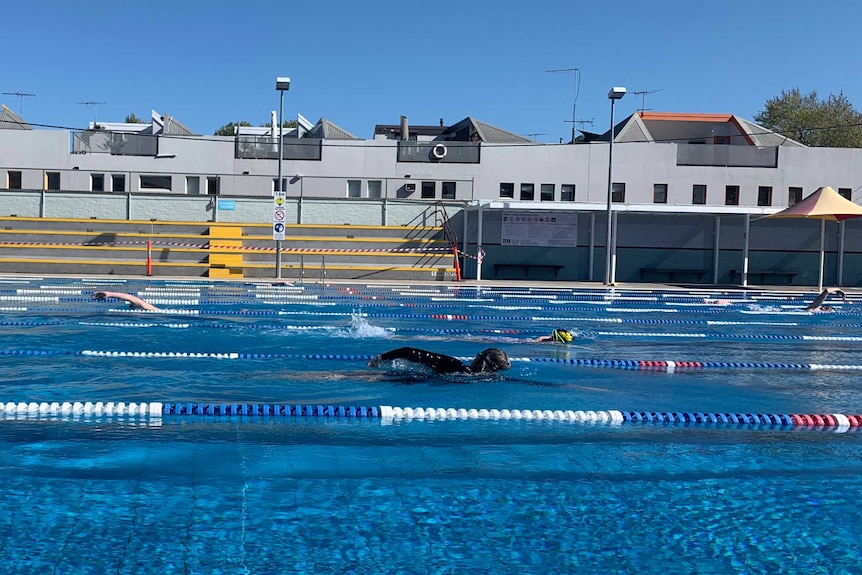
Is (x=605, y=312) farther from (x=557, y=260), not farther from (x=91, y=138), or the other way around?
(x=91, y=138)

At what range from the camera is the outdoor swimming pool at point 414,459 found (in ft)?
12.4

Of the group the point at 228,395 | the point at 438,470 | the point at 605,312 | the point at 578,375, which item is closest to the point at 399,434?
the point at 438,470

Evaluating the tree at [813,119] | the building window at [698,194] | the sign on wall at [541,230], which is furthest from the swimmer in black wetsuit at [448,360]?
the tree at [813,119]

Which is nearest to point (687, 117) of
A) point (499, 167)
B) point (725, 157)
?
point (725, 157)

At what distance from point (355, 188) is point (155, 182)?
6.81 meters

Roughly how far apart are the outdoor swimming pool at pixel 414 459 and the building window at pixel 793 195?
1956 cm

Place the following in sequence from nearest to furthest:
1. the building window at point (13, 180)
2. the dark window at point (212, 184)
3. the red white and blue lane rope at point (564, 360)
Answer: the red white and blue lane rope at point (564, 360) → the building window at point (13, 180) → the dark window at point (212, 184)

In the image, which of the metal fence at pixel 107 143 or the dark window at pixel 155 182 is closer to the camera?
the dark window at pixel 155 182

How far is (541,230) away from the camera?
2600cm

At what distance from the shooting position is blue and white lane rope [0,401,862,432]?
6070mm

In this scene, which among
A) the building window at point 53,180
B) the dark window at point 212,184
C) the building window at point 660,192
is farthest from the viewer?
the building window at point 660,192

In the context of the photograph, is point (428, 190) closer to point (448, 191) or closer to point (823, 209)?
point (448, 191)

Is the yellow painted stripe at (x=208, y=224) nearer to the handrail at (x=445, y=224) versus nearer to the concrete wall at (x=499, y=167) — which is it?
the handrail at (x=445, y=224)

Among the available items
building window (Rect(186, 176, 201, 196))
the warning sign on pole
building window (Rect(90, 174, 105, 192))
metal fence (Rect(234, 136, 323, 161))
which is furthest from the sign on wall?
building window (Rect(90, 174, 105, 192))
